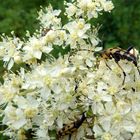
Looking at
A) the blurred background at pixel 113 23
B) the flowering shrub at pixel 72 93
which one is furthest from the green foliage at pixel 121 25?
the flowering shrub at pixel 72 93

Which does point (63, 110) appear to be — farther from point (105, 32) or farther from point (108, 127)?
point (105, 32)

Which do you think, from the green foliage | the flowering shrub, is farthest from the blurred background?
the flowering shrub

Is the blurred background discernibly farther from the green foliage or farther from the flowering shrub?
the flowering shrub

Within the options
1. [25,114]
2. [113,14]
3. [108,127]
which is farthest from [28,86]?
[113,14]

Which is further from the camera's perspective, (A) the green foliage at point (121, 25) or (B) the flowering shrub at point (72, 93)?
(A) the green foliage at point (121, 25)

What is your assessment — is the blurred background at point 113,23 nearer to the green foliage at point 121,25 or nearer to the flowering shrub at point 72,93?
the green foliage at point 121,25

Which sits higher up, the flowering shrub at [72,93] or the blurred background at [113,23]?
the blurred background at [113,23]

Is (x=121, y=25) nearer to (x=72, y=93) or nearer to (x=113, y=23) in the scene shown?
(x=113, y=23)

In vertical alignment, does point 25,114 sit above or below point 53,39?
below

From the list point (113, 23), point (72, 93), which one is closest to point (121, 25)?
point (113, 23)
